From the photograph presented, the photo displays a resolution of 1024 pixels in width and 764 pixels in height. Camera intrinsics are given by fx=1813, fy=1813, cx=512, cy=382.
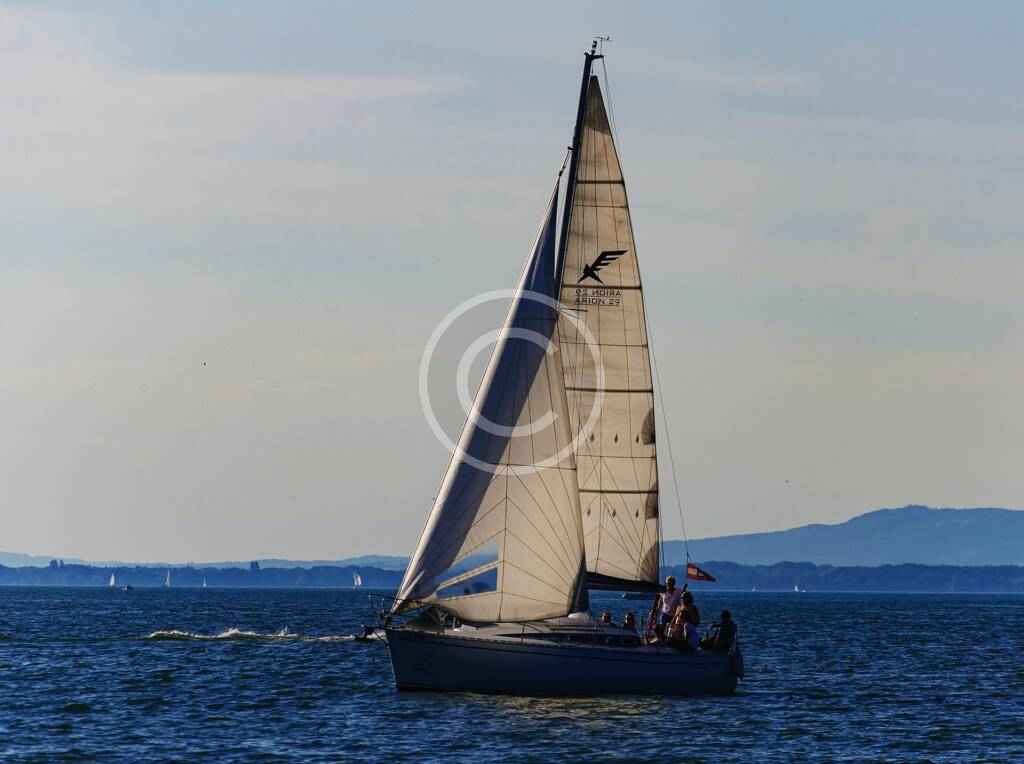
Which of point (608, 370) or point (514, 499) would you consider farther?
point (608, 370)

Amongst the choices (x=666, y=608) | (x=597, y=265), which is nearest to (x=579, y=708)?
(x=666, y=608)

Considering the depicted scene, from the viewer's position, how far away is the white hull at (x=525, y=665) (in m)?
43.8

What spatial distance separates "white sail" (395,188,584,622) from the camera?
4466cm

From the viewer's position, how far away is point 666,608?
153 ft

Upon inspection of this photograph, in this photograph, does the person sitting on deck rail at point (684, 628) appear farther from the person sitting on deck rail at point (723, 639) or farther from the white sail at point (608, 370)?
the white sail at point (608, 370)

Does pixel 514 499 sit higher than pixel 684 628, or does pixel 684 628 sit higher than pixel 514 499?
pixel 514 499

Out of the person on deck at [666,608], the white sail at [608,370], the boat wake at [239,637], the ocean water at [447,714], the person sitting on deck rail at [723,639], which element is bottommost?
the ocean water at [447,714]

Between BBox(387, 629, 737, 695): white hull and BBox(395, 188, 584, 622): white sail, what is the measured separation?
100cm

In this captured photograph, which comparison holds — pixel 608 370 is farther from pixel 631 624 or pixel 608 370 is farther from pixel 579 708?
pixel 579 708

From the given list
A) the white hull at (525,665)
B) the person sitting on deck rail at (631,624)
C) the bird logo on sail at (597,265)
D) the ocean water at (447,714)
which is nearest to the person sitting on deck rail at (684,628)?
the white hull at (525,665)

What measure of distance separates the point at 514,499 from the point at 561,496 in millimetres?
1310

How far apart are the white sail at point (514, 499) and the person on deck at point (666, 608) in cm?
258

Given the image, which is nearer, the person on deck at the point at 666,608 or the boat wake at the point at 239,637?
the person on deck at the point at 666,608

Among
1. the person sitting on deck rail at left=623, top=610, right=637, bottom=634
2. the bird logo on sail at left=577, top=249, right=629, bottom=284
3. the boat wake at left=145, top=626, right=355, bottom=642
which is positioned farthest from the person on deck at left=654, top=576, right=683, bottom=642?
the boat wake at left=145, top=626, right=355, bottom=642
